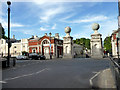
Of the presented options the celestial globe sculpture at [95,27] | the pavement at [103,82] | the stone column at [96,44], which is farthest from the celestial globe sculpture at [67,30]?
the pavement at [103,82]

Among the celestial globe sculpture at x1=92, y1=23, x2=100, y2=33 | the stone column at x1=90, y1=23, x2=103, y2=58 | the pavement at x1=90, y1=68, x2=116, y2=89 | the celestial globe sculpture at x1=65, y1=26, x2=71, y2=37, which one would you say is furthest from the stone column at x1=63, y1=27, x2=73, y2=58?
the pavement at x1=90, y1=68, x2=116, y2=89

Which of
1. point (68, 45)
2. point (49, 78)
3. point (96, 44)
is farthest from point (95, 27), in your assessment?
point (49, 78)

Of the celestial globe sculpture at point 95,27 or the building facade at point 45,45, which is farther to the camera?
the building facade at point 45,45

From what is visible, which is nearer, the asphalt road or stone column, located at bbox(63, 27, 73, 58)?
the asphalt road

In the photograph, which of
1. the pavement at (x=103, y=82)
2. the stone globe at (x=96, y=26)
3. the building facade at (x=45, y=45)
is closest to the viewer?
the pavement at (x=103, y=82)

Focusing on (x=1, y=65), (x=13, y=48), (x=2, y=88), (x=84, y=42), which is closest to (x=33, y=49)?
(x=13, y=48)

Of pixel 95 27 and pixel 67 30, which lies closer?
pixel 95 27

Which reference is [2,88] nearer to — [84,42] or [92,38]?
[92,38]

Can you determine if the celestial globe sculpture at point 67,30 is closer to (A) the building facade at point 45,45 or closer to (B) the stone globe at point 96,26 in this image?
(B) the stone globe at point 96,26

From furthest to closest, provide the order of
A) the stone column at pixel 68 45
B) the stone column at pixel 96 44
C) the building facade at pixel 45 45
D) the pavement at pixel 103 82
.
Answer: the building facade at pixel 45 45 < the stone column at pixel 68 45 < the stone column at pixel 96 44 < the pavement at pixel 103 82

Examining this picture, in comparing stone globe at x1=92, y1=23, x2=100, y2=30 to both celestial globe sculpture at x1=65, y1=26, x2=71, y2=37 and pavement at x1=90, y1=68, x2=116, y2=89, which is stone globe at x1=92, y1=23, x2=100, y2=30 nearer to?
celestial globe sculpture at x1=65, y1=26, x2=71, y2=37

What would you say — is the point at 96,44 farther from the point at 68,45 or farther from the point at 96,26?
the point at 68,45

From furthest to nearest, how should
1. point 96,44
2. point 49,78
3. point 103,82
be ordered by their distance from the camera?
point 96,44
point 49,78
point 103,82

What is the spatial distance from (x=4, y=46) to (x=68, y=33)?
1762 inches
